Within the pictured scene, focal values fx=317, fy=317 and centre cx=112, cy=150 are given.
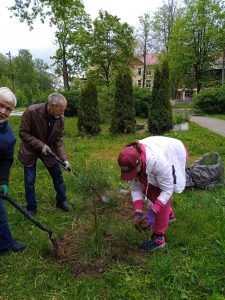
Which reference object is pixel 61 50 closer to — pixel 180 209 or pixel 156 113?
pixel 156 113

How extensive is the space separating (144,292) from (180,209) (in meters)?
1.73

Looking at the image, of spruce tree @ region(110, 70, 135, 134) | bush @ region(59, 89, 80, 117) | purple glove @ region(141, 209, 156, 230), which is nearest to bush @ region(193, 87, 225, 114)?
bush @ region(59, 89, 80, 117)

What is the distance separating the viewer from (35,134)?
13.5 feet

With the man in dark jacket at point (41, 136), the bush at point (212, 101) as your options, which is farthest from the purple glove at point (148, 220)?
the bush at point (212, 101)

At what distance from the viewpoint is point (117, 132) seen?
38.8 ft

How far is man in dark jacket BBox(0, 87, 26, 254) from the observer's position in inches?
115

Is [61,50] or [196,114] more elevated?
[61,50]

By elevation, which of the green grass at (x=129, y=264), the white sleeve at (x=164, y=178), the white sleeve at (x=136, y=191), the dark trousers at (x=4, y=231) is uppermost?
the white sleeve at (x=164, y=178)

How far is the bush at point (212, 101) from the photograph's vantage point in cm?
2272

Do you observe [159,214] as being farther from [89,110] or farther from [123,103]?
[89,110]

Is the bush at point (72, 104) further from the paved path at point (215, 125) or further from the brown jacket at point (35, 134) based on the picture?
the brown jacket at point (35, 134)

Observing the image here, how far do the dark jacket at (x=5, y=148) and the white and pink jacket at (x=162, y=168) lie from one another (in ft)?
4.11

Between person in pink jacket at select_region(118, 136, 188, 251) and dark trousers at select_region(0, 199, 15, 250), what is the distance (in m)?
1.33

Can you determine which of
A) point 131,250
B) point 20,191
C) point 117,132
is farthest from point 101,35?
point 131,250
